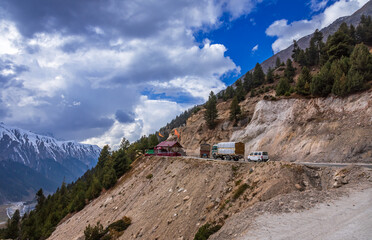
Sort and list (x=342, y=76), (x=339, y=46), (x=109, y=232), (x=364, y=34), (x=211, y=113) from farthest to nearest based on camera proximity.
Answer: (x=364, y=34) < (x=211, y=113) < (x=339, y=46) < (x=342, y=76) < (x=109, y=232)

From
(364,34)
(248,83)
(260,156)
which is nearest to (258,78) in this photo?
(248,83)

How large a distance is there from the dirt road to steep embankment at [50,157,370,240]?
989 millimetres

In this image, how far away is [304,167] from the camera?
19.0m

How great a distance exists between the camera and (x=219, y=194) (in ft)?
69.1

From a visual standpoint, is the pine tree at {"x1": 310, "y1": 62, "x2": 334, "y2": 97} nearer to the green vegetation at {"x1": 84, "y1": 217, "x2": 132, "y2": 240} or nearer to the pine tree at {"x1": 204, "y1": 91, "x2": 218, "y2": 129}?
the pine tree at {"x1": 204, "y1": 91, "x2": 218, "y2": 129}

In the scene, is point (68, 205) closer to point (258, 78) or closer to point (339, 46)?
point (258, 78)

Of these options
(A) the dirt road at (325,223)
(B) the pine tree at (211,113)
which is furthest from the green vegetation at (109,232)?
(B) the pine tree at (211,113)

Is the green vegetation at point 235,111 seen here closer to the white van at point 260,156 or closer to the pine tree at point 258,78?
the pine tree at point 258,78

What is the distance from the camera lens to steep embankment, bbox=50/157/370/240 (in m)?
15.9

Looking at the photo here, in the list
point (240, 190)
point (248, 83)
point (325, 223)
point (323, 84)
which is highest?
point (248, 83)

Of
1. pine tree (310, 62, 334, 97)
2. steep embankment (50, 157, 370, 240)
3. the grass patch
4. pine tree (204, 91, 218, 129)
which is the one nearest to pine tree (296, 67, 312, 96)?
pine tree (310, 62, 334, 97)

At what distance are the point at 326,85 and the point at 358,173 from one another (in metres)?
28.8

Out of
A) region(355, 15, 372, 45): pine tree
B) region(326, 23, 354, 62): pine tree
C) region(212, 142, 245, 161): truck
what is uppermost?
region(355, 15, 372, 45): pine tree

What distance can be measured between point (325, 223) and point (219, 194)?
10988mm
